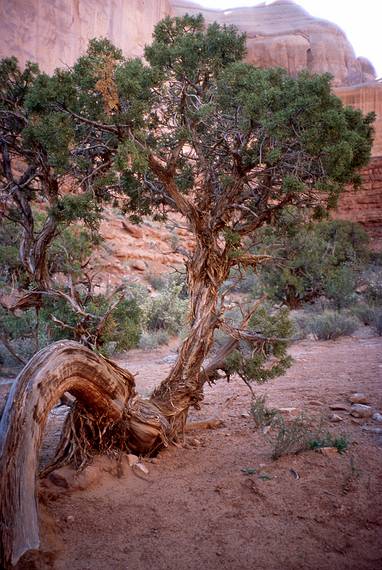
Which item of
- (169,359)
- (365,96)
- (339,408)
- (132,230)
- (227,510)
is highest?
(365,96)

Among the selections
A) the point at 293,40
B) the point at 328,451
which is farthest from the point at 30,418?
the point at 293,40

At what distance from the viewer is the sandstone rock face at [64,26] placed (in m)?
21.8

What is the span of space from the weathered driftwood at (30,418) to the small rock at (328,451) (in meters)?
1.80

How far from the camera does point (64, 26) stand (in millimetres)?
24156

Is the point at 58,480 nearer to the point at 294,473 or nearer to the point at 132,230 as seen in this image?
the point at 294,473

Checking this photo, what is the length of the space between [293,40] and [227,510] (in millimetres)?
46646

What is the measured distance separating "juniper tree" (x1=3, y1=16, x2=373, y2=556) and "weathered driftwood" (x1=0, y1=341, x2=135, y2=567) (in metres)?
0.03

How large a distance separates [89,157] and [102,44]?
963mm

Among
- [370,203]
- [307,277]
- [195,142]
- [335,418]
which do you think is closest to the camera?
[195,142]

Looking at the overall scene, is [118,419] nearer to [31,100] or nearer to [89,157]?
[89,157]

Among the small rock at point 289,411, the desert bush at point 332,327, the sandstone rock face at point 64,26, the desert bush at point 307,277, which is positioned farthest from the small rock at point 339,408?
the sandstone rock face at point 64,26

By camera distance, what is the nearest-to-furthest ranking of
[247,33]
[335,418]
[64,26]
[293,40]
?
[335,418] < [247,33] < [64,26] < [293,40]

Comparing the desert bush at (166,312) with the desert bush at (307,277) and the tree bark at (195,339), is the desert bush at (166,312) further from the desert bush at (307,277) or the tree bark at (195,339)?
the tree bark at (195,339)

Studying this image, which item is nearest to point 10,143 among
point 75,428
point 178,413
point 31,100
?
point 31,100
